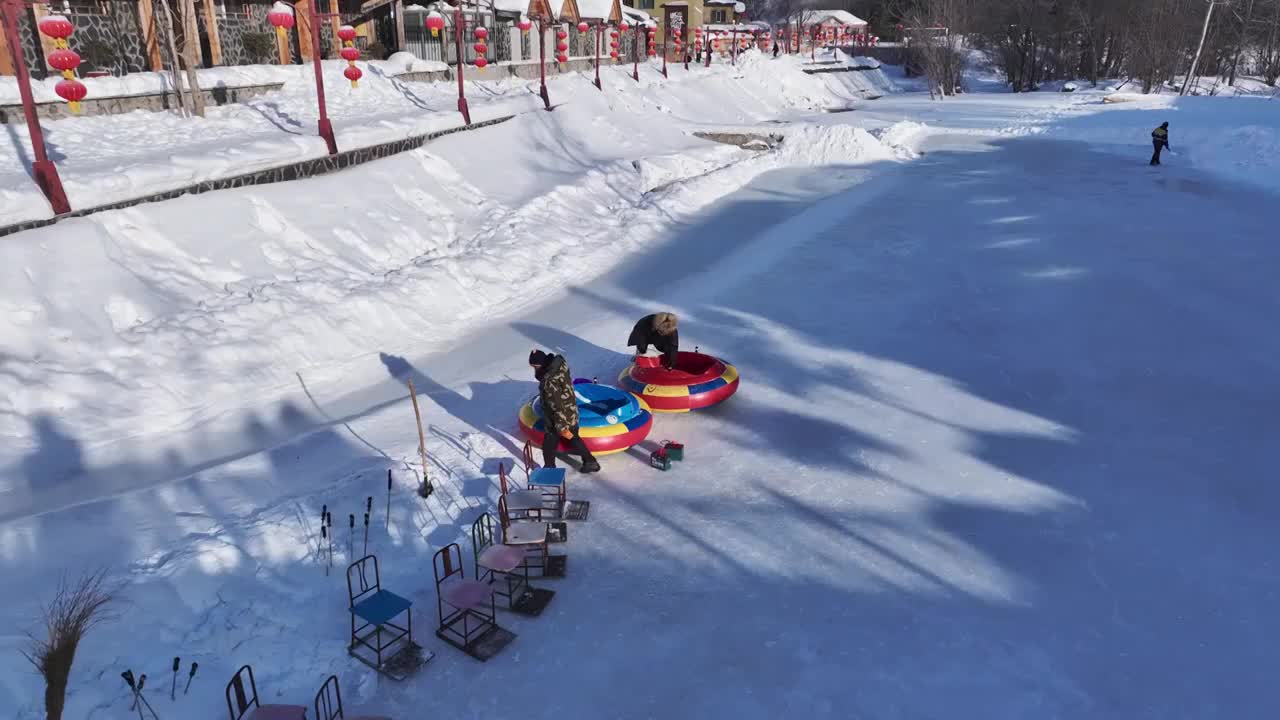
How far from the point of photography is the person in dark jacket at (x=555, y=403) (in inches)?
288

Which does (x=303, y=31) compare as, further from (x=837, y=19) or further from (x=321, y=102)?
(x=837, y=19)

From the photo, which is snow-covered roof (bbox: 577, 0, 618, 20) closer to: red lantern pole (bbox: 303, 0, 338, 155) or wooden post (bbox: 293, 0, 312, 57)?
wooden post (bbox: 293, 0, 312, 57)

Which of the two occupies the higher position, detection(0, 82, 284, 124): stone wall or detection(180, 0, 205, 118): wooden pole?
detection(180, 0, 205, 118): wooden pole


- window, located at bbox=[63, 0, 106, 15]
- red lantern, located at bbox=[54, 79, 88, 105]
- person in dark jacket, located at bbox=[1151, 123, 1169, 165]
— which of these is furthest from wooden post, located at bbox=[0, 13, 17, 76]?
person in dark jacket, located at bbox=[1151, 123, 1169, 165]

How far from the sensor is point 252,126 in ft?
52.5

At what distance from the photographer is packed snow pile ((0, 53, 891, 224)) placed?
1090cm

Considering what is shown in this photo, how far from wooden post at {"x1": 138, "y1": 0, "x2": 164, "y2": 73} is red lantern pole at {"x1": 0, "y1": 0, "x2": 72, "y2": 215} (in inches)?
427

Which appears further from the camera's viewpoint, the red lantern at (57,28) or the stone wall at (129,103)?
the stone wall at (129,103)

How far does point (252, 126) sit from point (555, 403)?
1225cm

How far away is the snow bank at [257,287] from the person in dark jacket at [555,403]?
3339mm

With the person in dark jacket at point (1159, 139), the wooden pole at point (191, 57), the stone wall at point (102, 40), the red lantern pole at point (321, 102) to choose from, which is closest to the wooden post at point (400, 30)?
the stone wall at point (102, 40)

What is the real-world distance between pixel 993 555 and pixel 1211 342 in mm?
6841

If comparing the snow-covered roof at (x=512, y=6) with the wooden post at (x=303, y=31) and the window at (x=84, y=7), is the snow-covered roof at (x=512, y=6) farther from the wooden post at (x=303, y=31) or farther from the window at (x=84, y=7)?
the window at (x=84, y=7)

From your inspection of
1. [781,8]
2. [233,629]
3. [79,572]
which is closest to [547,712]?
[233,629]
